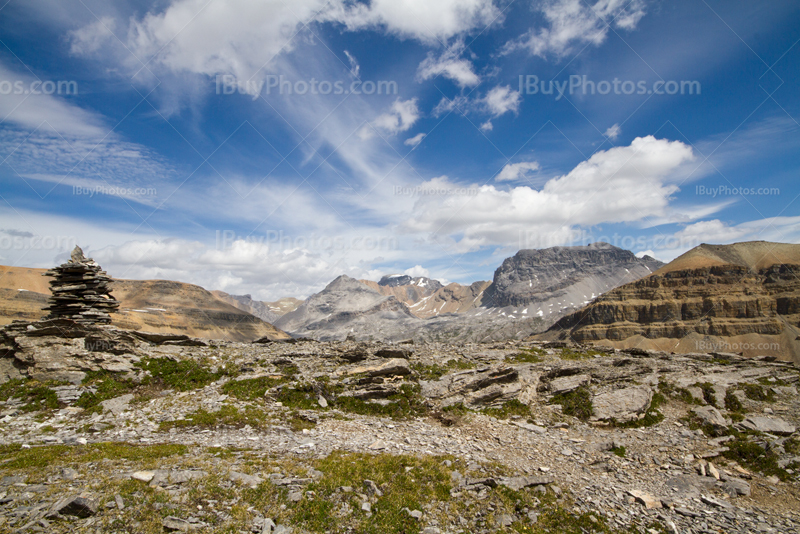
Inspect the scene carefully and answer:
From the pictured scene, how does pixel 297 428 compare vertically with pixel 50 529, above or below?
below

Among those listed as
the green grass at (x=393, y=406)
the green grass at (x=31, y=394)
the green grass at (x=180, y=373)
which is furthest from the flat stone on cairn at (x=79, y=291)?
the green grass at (x=393, y=406)

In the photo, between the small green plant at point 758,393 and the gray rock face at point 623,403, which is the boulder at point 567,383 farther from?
the small green plant at point 758,393

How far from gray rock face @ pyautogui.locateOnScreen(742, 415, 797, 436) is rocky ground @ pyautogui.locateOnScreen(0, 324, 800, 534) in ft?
0.28

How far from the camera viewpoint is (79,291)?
30250mm

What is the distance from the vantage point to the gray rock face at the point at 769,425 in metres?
19.2

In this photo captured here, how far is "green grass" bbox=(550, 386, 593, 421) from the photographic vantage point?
70.6 feet

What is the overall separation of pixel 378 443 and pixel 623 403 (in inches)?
640

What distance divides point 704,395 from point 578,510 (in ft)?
59.0

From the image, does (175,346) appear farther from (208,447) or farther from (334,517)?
(334,517)

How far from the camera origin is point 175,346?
30.7m

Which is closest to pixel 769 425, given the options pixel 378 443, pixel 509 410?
pixel 509 410

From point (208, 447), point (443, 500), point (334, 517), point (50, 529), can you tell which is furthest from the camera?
point (208, 447)

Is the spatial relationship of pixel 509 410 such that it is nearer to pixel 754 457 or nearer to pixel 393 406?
pixel 393 406

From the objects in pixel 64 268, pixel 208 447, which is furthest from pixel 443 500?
pixel 64 268
